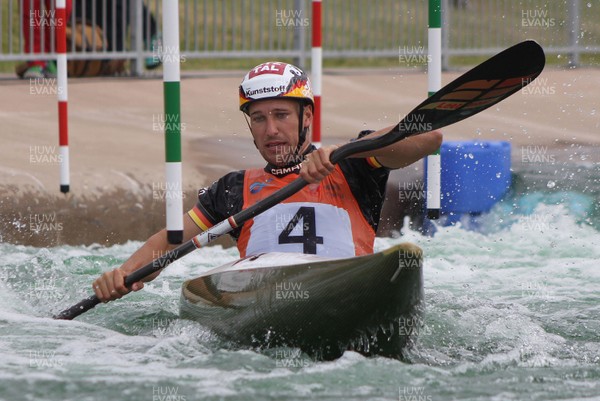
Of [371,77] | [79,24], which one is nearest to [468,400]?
[79,24]

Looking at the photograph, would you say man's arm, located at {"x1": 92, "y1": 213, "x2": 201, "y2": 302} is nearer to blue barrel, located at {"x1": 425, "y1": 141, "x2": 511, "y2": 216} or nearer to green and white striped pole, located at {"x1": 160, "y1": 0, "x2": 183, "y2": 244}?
green and white striped pole, located at {"x1": 160, "y1": 0, "x2": 183, "y2": 244}

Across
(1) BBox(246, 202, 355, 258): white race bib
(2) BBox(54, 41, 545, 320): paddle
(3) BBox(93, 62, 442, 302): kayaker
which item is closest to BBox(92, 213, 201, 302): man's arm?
(3) BBox(93, 62, 442, 302): kayaker

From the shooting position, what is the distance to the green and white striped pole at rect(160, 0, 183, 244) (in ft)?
17.7

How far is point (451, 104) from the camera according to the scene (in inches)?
208

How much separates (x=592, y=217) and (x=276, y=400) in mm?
4496

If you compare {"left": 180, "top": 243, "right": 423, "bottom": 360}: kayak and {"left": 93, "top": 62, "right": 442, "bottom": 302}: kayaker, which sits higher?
{"left": 93, "top": 62, "right": 442, "bottom": 302}: kayaker

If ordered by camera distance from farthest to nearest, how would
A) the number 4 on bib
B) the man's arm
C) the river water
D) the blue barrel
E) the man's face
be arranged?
the blue barrel → the man's arm → the man's face → the number 4 on bib → the river water

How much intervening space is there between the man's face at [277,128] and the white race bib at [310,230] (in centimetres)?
25

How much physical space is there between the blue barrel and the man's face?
3.02 m

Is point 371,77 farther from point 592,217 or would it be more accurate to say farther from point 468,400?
point 468,400

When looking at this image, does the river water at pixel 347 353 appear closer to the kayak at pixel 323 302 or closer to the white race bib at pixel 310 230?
the kayak at pixel 323 302

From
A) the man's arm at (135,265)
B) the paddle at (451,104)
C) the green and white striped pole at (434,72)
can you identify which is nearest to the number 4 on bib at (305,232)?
the paddle at (451,104)

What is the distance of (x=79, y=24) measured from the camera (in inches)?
453

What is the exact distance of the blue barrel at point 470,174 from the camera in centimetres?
829
